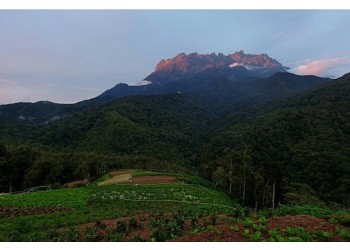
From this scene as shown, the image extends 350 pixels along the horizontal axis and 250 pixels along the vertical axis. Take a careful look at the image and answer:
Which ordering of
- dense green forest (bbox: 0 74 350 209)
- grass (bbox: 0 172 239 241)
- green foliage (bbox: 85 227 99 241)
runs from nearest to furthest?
green foliage (bbox: 85 227 99 241) < grass (bbox: 0 172 239 241) < dense green forest (bbox: 0 74 350 209)

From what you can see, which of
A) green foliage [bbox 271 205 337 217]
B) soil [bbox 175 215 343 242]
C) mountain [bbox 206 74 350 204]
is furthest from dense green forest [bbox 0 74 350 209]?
soil [bbox 175 215 343 242]

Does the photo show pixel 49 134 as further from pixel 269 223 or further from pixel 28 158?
pixel 269 223

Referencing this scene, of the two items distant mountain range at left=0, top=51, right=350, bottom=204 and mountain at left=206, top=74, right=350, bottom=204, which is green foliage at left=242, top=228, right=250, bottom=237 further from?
mountain at left=206, top=74, right=350, bottom=204

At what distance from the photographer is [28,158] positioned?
57625mm

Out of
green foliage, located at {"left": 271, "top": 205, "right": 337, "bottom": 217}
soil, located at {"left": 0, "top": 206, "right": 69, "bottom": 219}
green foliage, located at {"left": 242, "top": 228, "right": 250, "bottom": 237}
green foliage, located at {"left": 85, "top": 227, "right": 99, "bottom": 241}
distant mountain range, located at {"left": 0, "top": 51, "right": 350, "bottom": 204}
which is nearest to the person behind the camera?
green foliage, located at {"left": 242, "top": 228, "right": 250, "bottom": 237}

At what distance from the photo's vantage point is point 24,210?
2142 cm

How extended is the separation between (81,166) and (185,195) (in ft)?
99.8

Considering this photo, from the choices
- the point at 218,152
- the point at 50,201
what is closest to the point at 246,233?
the point at 50,201

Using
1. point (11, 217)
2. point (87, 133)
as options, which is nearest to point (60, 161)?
point (11, 217)

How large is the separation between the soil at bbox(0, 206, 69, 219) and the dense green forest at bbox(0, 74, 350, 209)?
21591mm

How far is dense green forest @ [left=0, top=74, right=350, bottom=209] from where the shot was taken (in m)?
48.2

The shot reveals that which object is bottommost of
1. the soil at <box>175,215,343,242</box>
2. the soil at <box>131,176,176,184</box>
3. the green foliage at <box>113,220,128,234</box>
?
the soil at <box>131,176,176,184</box>

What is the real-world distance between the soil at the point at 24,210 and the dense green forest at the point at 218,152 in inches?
850

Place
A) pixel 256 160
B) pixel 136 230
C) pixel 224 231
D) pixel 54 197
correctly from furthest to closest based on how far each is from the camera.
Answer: pixel 256 160
pixel 54 197
pixel 136 230
pixel 224 231
